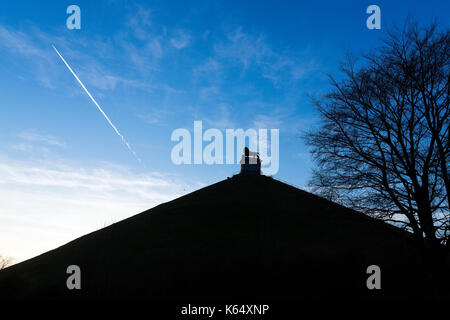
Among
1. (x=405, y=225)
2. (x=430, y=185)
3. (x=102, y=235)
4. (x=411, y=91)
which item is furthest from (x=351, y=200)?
(x=102, y=235)

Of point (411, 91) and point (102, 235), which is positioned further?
point (102, 235)

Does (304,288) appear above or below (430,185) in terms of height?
below

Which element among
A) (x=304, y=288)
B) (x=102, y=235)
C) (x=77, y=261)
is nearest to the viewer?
(x=304, y=288)

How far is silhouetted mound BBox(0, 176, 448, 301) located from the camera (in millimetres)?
15297

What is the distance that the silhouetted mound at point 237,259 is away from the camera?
15.3 metres

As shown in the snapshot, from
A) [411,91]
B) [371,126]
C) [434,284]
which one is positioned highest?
[411,91]

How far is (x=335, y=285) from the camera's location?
15.4 m

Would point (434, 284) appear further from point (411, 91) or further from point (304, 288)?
point (411, 91)

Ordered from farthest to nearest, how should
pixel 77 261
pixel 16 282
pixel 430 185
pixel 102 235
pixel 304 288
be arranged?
pixel 102 235
pixel 77 261
pixel 16 282
pixel 304 288
pixel 430 185

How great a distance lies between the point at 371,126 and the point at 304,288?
29.6ft

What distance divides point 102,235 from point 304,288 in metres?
17.6

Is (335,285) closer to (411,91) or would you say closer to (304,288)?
(304,288)

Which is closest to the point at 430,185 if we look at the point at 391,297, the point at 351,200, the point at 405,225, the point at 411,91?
the point at 405,225

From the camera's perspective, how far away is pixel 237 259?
18156mm
